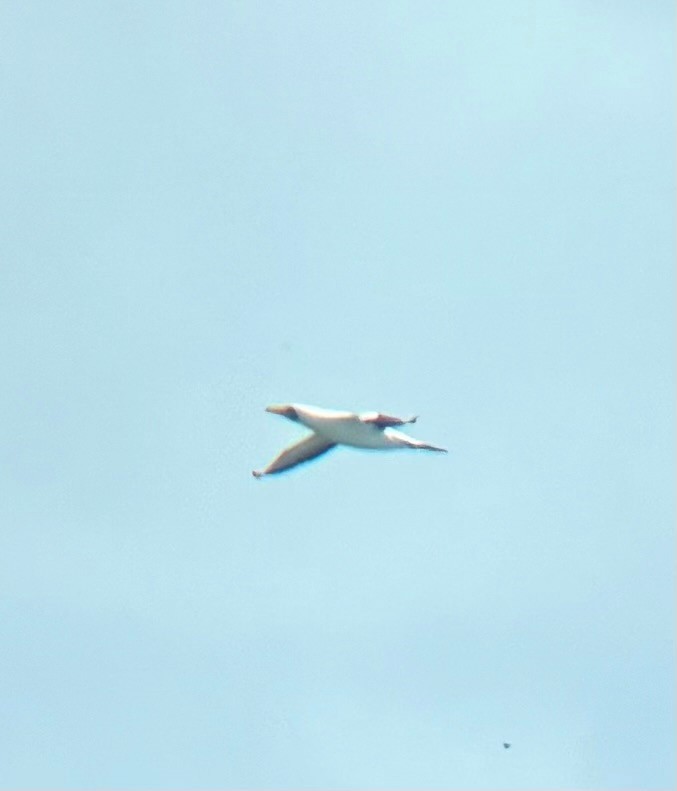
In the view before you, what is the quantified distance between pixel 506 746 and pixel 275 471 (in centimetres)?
1639

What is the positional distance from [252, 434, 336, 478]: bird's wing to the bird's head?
1509 mm

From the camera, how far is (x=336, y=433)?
7394 centimetres

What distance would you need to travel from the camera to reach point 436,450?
73188 mm

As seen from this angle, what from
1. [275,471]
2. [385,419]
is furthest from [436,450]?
[275,471]

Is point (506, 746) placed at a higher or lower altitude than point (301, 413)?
lower

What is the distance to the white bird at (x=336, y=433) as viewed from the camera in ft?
236

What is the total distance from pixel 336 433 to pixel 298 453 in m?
3.02

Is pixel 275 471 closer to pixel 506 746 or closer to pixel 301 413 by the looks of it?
pixel 301 413

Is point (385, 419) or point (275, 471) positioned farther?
point (275, 471)

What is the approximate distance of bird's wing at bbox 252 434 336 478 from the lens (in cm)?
7562

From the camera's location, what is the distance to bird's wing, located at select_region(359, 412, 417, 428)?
233 feet

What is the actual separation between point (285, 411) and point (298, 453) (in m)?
2.64

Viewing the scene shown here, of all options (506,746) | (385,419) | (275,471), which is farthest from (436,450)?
(506,746)

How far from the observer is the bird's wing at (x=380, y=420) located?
7106cm
